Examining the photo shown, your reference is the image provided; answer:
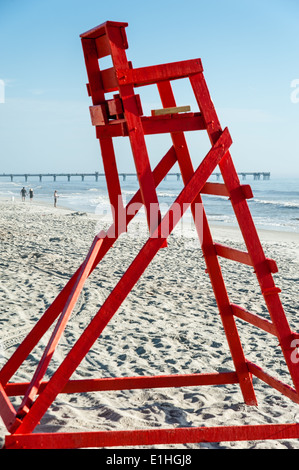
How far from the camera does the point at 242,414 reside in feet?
11.6

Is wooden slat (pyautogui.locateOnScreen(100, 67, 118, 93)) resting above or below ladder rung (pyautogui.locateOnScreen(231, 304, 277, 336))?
above

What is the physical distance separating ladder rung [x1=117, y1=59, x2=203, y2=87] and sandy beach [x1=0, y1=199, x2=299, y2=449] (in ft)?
7.19

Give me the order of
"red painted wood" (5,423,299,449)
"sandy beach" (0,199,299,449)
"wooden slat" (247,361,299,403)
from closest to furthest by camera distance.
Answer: "red painted wood" (5,423,299,449) < "wooden slat" (247,361,299,403) < "sandy beach" (0,199,299,449)

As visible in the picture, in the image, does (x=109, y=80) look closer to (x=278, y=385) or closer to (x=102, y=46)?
(x=102, y=46)

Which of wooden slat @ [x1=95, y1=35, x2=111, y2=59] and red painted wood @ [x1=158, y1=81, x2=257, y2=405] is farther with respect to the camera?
red painted wood @ [x1=158, y1=81, x2=257, y2=405]

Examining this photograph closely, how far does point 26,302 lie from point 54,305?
3545mm

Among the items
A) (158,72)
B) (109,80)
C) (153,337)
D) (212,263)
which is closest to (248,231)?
(212,263)

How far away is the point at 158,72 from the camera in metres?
2.48

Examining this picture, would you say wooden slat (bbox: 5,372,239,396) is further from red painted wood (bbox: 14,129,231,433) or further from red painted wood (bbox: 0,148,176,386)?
red painted wood (bbox: 14,129,231,433)

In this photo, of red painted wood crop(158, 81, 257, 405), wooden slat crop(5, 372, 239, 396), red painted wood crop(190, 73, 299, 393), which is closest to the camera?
red painted wood crop(190, 73, 299, 393)

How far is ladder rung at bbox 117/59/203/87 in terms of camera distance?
2.45 meters

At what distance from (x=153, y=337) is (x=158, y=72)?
→ 3.47 m

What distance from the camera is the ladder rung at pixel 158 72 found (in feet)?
8.04

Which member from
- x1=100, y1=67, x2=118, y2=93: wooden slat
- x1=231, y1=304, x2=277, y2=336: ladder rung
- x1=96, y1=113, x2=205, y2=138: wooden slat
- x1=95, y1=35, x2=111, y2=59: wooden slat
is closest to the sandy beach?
x1=231, y1=304, x2=277, y2=336: ladder rung
